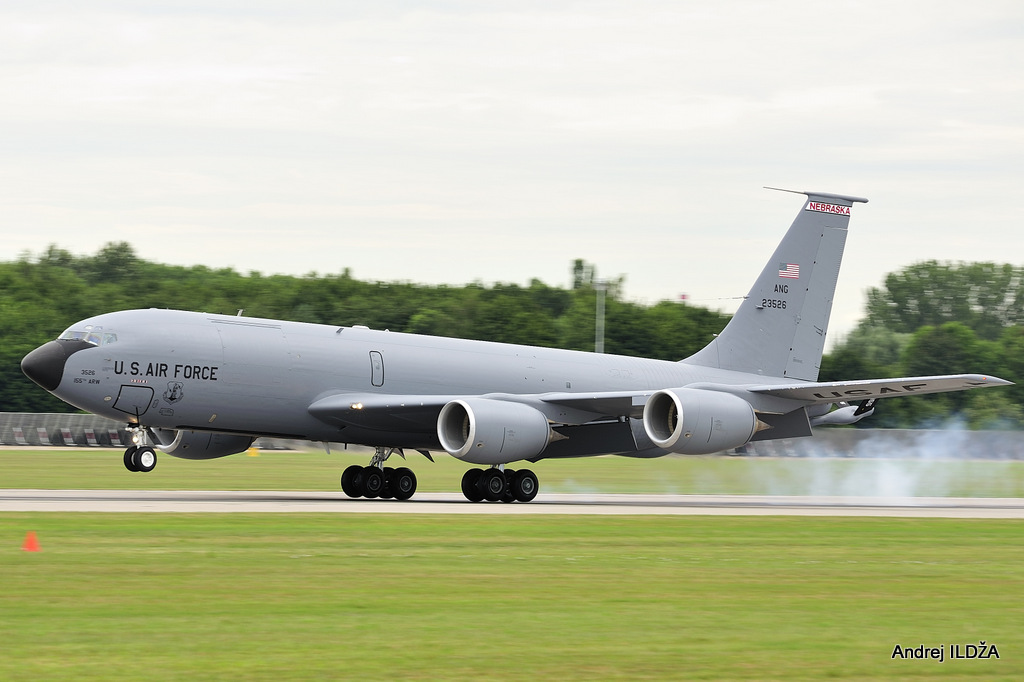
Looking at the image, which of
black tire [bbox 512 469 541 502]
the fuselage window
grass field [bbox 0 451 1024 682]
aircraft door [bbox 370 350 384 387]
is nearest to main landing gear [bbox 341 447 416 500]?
aircraft door [bbox 370 350 384 387]

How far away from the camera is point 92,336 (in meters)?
29.5

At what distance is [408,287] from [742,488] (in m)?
73.2

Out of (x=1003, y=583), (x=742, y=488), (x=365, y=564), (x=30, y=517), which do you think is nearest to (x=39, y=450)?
(x=742, y=488)

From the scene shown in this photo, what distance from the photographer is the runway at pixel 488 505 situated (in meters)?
25.9

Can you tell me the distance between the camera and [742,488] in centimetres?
4059

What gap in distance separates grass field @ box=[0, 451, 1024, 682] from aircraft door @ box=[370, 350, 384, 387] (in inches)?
307

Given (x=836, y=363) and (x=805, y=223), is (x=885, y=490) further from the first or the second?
(x=836, y=363)

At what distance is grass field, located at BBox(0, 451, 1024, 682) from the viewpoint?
10336 millimetres

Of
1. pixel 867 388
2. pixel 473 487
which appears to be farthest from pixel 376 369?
pixel 867 388

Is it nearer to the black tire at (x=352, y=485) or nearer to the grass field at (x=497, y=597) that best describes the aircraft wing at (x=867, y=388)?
the grass field at (x=497, y=597)

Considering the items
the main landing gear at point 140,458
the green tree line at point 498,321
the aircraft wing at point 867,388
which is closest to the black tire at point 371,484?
the main landing gear at point 140,458

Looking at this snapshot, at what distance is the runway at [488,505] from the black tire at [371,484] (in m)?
0.69

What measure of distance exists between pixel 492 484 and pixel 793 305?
1259 cm

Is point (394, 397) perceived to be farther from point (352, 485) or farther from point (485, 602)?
point (485, 602)
